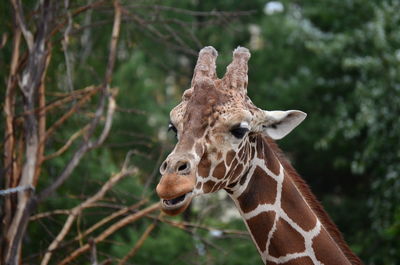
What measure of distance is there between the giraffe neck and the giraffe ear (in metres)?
0.11

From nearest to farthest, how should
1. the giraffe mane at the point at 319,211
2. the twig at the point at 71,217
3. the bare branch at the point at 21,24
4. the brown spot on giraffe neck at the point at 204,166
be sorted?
the brown spot on giraffe neck at the point at 204,166, the giraffe mane at the point at 319,211, the twig at the point at 71,217, the bare branch at the point at 21,24

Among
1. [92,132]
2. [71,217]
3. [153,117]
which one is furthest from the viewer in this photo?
[153,117]

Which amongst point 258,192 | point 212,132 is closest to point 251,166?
point 258,192

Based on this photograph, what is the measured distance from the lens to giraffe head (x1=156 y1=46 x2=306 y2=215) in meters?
3.99

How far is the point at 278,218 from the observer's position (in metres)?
4.51

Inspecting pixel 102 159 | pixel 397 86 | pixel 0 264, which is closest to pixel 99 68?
pixel 102 159

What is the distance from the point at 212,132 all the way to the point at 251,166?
0.41 m

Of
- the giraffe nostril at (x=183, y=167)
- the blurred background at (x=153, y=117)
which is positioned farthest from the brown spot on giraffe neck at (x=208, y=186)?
the blurred background at (x=153, y=117)

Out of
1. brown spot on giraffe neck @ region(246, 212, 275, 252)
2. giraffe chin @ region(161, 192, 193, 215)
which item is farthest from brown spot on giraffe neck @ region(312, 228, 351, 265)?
giraffe chin @ region(161, 192, 193, 215)

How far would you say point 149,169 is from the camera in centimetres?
1359

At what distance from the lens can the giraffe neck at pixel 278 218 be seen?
4492mm

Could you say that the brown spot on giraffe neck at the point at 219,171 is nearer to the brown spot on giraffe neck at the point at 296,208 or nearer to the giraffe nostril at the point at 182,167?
the giraffe nostril at the point at 182,167

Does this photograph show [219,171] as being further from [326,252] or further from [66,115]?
[66,115]

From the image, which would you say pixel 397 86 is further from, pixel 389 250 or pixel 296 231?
pixel 296 231
